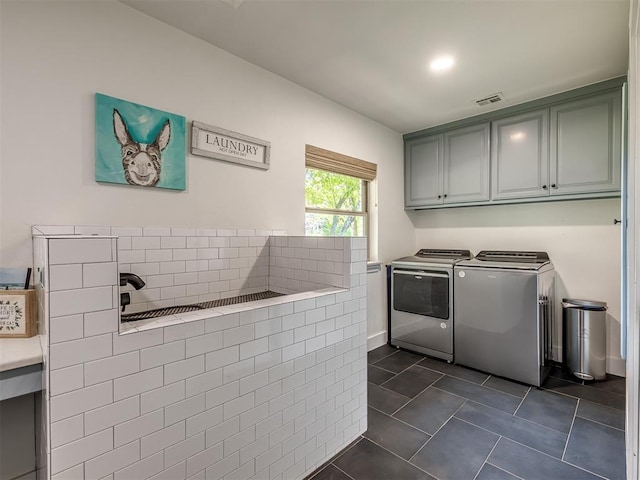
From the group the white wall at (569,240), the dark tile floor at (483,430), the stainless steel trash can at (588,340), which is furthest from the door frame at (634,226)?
the white wall at (569,240)

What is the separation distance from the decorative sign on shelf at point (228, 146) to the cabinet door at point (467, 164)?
2.05m

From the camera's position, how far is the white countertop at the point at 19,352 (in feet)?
3.28

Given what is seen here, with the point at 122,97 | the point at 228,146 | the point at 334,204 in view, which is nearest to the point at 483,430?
the point at 334,204

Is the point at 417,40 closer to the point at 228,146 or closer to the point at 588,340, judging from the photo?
the point at 228,146

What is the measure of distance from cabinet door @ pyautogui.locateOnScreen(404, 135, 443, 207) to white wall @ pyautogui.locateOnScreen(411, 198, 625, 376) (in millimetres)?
421

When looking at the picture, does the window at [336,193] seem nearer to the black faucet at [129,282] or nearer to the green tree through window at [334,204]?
the green tree through window at [334,204]

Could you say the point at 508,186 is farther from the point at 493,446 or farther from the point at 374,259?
the point at 493,446

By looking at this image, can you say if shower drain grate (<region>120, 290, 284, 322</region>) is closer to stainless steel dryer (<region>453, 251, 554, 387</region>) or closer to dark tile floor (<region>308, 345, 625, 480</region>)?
dark tile floor (<region>308, 345, 625, 480</region>)

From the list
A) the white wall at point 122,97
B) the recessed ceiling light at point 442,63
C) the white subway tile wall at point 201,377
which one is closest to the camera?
the white subway tile wall at point 201,377

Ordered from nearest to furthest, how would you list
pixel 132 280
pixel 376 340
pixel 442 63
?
pixel 132 280, pixel 442 63, pixel 376 340

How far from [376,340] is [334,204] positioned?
5.03 ft

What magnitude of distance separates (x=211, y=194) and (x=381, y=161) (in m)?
2.03

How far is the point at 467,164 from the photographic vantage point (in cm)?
314

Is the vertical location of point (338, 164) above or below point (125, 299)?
above
